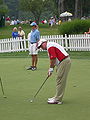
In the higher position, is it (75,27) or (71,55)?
(75,27)

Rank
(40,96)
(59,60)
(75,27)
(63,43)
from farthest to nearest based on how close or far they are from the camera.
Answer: (75,27), (63,43), (40,96), (59,60)

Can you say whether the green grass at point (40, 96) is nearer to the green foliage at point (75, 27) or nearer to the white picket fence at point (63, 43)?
the white picket fence at point (63, 43)

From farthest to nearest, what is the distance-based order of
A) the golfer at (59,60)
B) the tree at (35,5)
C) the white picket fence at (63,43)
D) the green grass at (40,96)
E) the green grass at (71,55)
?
1. the tree at (35,5)
2. the white picket fence at (63,43)
3. the green grass at (71,55)
4. the golfer at (59,60)
5. the green grass at (40,96)

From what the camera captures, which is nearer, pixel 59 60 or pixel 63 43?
pixel 59 60

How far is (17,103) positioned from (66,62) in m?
1.59

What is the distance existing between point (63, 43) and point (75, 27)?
2.26 meters

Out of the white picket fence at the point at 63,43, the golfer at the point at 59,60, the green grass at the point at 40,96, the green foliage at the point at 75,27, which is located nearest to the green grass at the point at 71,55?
the white picket fence at the point at 63,43

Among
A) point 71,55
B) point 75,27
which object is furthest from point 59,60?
point 75,27

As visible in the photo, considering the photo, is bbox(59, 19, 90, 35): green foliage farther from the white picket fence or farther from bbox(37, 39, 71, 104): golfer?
bbox(37, 39, 71, 104): golfer

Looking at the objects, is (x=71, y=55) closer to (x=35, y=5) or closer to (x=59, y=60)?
(x=59, y=60)

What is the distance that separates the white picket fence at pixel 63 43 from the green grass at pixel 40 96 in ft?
22.7

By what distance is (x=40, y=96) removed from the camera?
1112cm

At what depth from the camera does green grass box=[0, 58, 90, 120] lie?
29.5 ft

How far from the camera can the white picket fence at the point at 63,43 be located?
24750 millimetres
